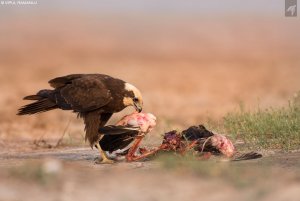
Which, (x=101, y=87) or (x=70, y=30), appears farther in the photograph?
(x=70, y=30)

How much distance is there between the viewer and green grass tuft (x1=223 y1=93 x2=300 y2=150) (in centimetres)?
898

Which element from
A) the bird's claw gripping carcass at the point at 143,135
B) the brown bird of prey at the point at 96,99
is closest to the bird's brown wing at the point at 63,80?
the brown bird of prey at the point at 96,99

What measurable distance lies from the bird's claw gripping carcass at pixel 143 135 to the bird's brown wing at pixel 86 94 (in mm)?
281

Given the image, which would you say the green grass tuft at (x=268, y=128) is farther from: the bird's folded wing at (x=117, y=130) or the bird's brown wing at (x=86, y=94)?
the bird's brown wing at (x=86, y=94)

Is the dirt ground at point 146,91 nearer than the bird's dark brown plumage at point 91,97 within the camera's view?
Yes

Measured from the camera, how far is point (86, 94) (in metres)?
8.75

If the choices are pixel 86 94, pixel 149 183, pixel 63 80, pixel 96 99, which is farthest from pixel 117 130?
pixel 149 183

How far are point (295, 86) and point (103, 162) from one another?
1320cm

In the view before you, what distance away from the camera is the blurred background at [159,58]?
18359 millimetres

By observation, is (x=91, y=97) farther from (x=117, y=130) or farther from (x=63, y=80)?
(x=63, y=80)

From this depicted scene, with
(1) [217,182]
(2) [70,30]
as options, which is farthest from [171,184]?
(2) [70,30]

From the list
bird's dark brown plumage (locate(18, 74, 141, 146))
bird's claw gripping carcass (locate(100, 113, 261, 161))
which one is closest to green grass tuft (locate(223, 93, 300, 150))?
bird's claw gripping carcass (locate(100, 113, 261, 161))

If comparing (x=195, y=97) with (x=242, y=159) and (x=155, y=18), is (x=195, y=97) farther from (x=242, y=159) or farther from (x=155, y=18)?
(x=155, y=18)

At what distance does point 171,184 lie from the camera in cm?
649
